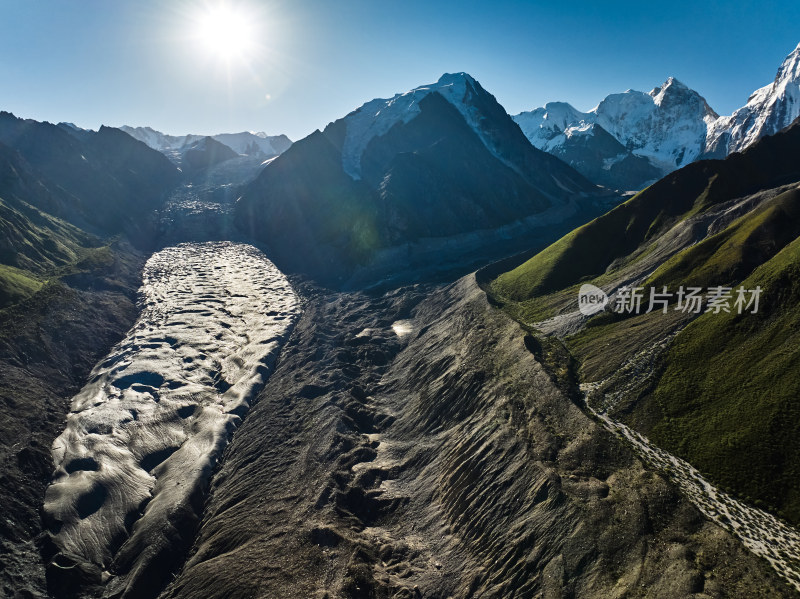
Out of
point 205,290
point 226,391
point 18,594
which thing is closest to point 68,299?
point 205,290

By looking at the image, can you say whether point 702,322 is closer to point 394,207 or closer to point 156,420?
point 156,420

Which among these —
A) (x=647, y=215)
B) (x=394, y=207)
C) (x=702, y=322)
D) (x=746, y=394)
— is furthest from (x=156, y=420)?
(x=394, y=207)

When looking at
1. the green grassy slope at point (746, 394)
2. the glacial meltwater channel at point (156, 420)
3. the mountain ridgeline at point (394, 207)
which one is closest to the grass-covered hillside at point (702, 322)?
the green grassy slope at point (746, 394)

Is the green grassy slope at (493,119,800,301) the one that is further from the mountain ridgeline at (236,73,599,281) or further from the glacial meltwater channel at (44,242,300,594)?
the mountain ridgeline at (236,73,599,281)

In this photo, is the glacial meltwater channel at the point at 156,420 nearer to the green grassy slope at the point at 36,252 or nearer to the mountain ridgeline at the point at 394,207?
the green grassy slope at the point at 36,252

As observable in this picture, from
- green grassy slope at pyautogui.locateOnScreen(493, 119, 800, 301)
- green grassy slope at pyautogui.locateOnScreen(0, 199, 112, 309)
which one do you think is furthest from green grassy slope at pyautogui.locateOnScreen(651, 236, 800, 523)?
green grassy slope at pyautogui.locateOnScreen(0, 199, 112, 309)
